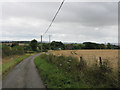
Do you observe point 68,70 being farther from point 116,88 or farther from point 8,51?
point 8,51

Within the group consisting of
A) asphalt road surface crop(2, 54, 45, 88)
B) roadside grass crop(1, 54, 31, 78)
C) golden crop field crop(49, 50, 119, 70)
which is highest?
golden crop field crop(49, 50, 119, 70)

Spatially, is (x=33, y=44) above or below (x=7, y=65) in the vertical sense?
above

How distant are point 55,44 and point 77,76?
281ft

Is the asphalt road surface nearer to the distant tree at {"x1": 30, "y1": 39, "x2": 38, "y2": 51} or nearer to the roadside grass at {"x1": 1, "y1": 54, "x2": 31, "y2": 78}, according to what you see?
the roadside grass at {"x1": 1, "y1": 54, "x2": 31, "y2": 78}

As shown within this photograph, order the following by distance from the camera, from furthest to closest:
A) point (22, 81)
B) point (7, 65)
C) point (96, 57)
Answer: point (7, 65) → point (96, 57) → point (22, 81)

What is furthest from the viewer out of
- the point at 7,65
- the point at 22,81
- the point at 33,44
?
the point at 33,44

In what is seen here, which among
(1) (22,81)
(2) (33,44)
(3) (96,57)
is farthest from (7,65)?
(2) (33,44)

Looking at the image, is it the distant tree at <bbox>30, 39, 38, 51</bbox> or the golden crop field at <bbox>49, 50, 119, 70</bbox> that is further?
the distant tree at <bbox>30, 39, 38, 51</bbox>

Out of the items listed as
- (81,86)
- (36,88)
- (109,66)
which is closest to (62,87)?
(81,86)

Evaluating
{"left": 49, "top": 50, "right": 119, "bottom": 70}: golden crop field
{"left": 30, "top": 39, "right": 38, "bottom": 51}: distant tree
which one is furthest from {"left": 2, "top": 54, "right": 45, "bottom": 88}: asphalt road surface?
{"left": 30, "top": 39, "right": 38, "bottom": 51}: distant tree

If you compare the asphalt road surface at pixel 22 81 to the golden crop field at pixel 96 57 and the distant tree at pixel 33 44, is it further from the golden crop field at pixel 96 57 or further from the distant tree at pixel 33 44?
the distant tree at pixel 33 44

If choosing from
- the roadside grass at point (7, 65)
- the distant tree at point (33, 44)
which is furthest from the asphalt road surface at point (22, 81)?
the distant tree at point (33, 44)

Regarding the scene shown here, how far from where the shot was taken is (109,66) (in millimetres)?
8133

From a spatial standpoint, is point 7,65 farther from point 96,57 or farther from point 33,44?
point 33,44
